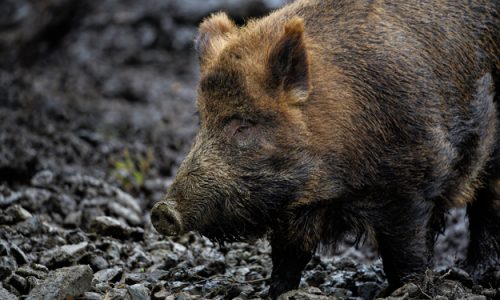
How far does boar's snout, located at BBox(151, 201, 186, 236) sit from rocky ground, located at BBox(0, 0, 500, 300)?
1.46ft

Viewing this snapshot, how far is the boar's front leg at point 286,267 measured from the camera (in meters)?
6.17

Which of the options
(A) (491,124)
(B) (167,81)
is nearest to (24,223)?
(A) (491,124)

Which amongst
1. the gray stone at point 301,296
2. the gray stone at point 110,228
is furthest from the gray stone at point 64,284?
the gray stone at point 110,228

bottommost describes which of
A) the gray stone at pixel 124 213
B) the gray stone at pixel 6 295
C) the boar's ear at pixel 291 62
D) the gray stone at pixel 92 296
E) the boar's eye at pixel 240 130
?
the gray stone at pixel 124 213

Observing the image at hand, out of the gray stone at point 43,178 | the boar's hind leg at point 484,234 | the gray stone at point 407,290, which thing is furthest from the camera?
the gray stone at point 43,178

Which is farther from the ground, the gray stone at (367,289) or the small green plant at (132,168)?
the small green plant at (132,168)

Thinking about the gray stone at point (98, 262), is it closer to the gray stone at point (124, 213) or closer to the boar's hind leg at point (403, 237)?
the gray stone at point (124, 213)

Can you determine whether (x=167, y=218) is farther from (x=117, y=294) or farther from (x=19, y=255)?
(x=19, y=255)

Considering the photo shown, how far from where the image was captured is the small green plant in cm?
970

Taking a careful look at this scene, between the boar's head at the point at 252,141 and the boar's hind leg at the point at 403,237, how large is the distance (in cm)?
64

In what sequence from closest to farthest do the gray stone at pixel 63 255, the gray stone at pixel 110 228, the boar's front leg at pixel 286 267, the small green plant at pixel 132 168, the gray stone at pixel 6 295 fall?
the gray stone at pixel 6 295
the boar's front leg at pixel 286 267
the gray stone at pixel 63 255
the gray stone at pixel 110 228
the small green plant at pixel 132 168

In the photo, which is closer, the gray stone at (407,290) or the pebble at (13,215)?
the gray stone at (407,290)

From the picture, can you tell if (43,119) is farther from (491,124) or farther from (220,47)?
(491,124)

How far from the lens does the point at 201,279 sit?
655 cm
